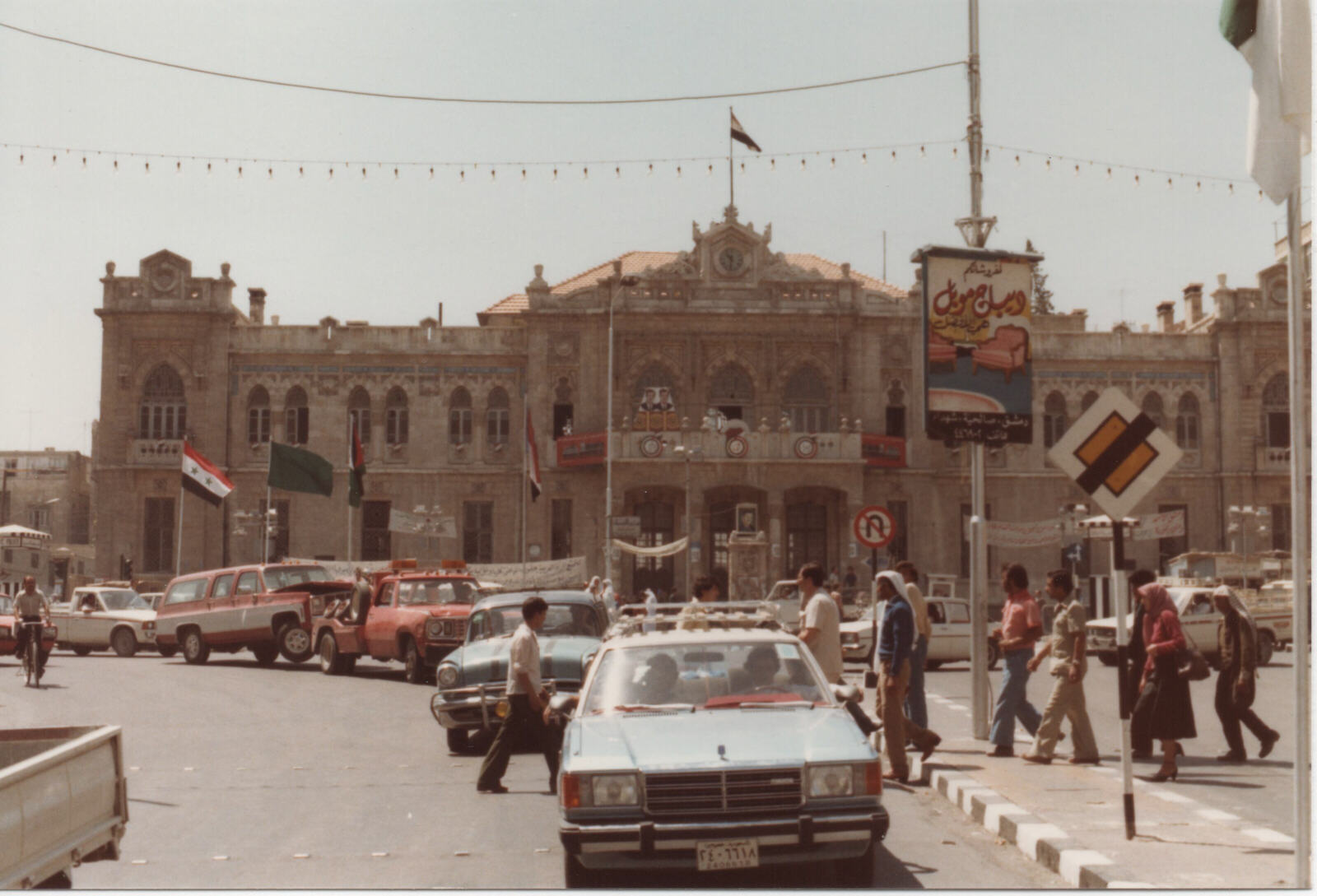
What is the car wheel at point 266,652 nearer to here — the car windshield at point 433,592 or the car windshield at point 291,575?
the car windshield at point 291,575

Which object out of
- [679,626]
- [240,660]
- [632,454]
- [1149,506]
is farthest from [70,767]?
[1149,506]

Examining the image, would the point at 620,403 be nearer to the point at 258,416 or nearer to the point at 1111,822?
the point at 258,416

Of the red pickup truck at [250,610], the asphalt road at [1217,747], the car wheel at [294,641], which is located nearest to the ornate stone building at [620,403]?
the red pickup truck at [250,610]

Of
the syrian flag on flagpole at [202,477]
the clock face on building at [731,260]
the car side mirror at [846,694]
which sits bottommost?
the car side mirror at [846,694]

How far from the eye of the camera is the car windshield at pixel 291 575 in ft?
94.1

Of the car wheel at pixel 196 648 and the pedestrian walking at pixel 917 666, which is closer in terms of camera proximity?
the pedestrian walking at pixel 917 666

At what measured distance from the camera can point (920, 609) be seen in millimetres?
15383

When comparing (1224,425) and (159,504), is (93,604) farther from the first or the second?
(1224,425)

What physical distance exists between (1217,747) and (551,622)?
→ 7.31m

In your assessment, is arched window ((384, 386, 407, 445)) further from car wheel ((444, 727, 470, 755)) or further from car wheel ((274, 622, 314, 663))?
car wheel ((444, 727, 470, 755))

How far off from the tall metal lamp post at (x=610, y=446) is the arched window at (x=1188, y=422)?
20947 millimetres

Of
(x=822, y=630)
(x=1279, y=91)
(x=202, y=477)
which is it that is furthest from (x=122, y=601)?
(x=1279, y=91)

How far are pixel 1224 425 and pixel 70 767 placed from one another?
53.3m

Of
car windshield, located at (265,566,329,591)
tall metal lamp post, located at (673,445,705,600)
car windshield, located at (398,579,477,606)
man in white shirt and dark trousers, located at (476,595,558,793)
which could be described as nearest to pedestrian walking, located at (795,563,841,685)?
man in white shirt and dark trousers, located at (476,595,558,793)
